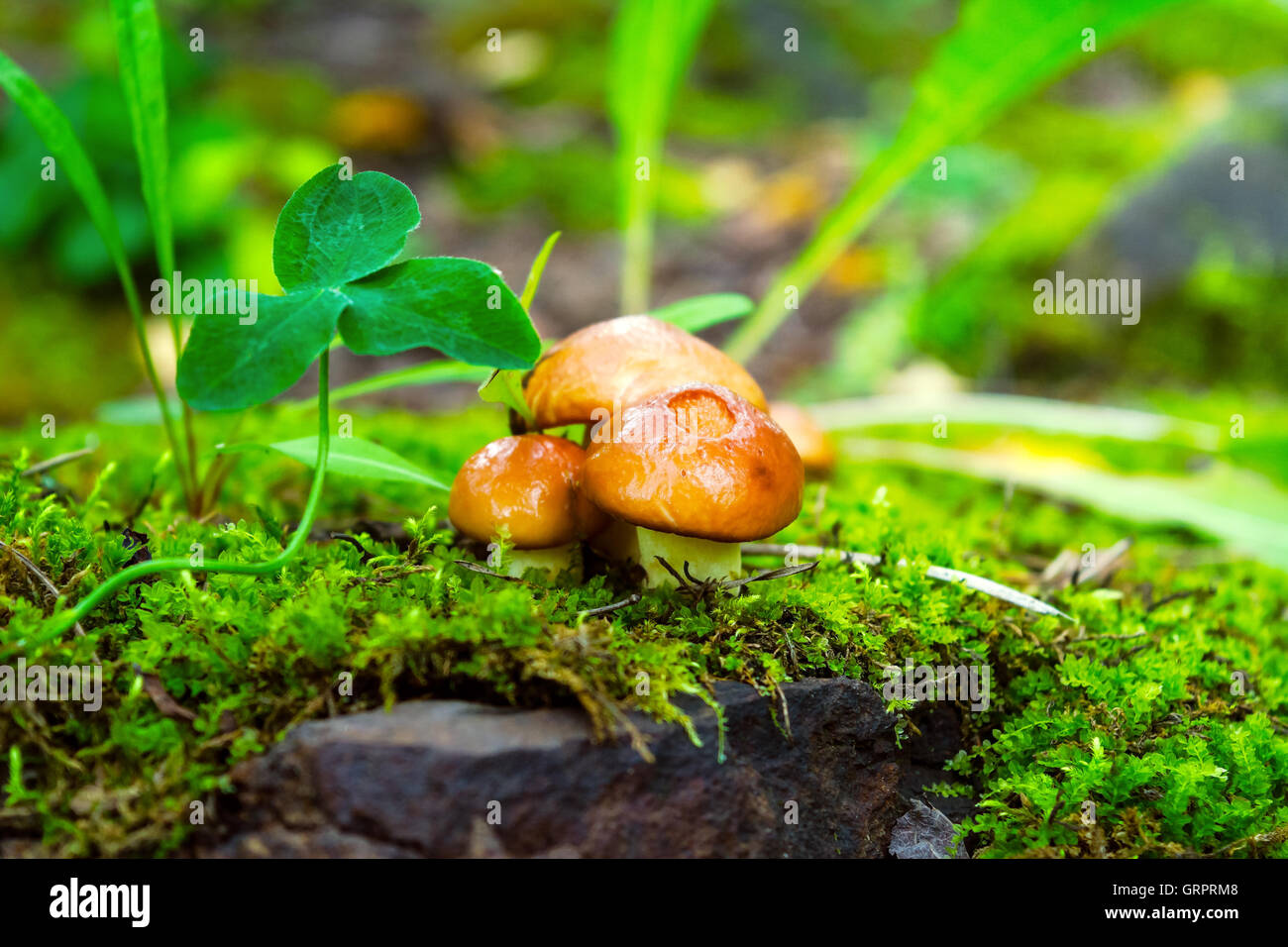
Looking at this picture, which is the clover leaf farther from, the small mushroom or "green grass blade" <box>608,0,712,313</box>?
"green grass blade" <box>608,0,712,313</box>

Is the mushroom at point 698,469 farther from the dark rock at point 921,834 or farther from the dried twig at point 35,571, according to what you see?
the dried twig at point 35,571

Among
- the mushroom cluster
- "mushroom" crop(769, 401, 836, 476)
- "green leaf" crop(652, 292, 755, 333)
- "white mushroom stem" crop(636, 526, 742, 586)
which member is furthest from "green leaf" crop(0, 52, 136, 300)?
"mushroom" crop(769, 401, 836, 476)

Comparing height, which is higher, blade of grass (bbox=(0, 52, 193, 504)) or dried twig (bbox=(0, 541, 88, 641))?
blade of grass (bbox=(0, 52, 193, 504))

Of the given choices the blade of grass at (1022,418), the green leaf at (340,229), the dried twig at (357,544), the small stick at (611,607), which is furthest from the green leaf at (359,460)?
the blade of grass at (1022,418)

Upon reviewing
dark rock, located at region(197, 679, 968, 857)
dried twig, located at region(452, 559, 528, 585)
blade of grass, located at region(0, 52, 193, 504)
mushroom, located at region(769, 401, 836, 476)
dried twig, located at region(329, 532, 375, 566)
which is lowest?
dark rock, located at region(197, 679, 968, 857)
